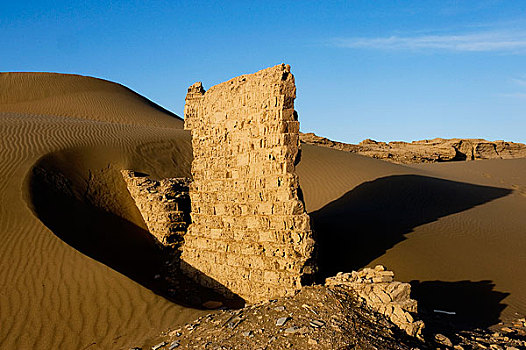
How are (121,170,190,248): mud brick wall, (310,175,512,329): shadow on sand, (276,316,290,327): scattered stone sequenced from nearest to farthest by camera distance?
(276,316,290,327): scattered stone
(310,175,512,329): shadow on sand
(121,170,190,248): mud brick wall

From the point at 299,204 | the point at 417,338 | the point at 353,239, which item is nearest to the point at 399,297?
the point at 417,338

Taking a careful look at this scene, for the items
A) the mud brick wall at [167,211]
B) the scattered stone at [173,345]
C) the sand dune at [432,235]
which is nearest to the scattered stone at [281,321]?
the scattered stone at [173,345]

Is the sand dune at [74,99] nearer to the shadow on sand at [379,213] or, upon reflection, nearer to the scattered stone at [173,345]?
the shadow on sand at [379,213]

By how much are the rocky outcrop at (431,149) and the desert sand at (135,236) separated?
13209mm

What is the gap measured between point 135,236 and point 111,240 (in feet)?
2.36

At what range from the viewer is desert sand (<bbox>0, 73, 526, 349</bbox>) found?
8.07 m

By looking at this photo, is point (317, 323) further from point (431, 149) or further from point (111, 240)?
point (431, 149)

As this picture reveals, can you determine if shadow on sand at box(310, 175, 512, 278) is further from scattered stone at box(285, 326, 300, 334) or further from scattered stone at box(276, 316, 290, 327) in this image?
scattered stone at box(285, 326, 300, 334)

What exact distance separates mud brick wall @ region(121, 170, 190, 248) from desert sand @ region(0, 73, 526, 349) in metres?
0.50

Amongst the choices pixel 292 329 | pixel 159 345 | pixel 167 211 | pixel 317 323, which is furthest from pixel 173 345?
pixel 167 211

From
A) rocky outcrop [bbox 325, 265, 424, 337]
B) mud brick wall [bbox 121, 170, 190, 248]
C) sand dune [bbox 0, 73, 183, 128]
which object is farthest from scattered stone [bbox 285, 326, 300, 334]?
sand dune [bbox 0, 73, 183, 128]

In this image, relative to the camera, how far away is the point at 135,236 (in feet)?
40.6

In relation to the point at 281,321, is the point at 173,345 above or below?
below

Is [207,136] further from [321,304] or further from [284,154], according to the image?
[321,304]
